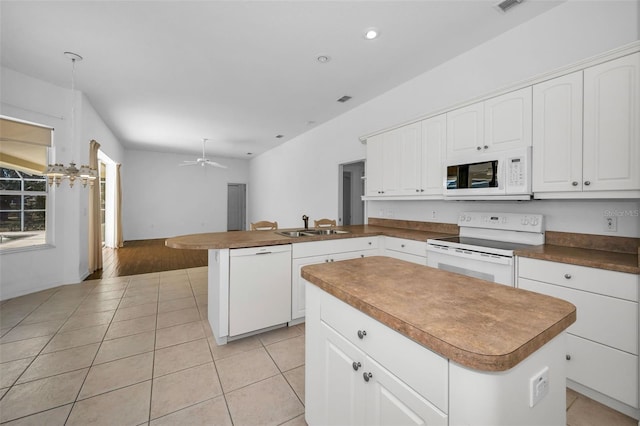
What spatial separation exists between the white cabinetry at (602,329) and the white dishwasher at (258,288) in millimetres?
2026

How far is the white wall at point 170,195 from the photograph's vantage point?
8.26 meters

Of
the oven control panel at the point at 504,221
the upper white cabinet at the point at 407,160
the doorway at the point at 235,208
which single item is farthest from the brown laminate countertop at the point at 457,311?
the doorway at the point at 235,208

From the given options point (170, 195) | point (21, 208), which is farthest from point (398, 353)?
point (170, 195)

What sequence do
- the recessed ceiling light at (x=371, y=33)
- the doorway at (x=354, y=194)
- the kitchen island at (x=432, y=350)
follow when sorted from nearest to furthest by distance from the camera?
the kitchen island at (x=432, y=350) → the recessed ceiling light at (x=371, y=33) → the doorway at (x=354, y=194)

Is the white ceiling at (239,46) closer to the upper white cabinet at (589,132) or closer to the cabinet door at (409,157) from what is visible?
the cabinet door at (409,157)

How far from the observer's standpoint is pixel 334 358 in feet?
3.76

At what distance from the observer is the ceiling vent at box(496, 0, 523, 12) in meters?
2.21

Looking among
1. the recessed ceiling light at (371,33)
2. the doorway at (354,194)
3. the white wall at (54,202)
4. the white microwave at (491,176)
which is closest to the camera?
the white microwave at (491,176)

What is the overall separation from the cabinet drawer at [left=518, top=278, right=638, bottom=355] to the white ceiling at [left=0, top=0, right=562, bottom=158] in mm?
2335

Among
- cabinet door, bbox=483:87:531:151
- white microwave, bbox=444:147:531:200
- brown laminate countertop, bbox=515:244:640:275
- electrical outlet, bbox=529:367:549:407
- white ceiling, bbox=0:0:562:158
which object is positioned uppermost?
white ceiling, bbox=0:0:562:158

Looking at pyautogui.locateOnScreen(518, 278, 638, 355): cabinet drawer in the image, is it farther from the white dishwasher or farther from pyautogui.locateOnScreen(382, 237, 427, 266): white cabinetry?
the white dishwasher

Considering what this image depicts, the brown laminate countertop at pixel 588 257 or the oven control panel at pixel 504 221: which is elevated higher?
the oven control panel at pixel 504 221

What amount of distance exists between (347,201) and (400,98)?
3111mm

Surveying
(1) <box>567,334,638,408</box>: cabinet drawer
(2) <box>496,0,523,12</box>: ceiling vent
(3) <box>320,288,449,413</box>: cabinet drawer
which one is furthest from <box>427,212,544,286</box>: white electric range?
(2) <box>496,0,523,12</box>: ceiling vent
